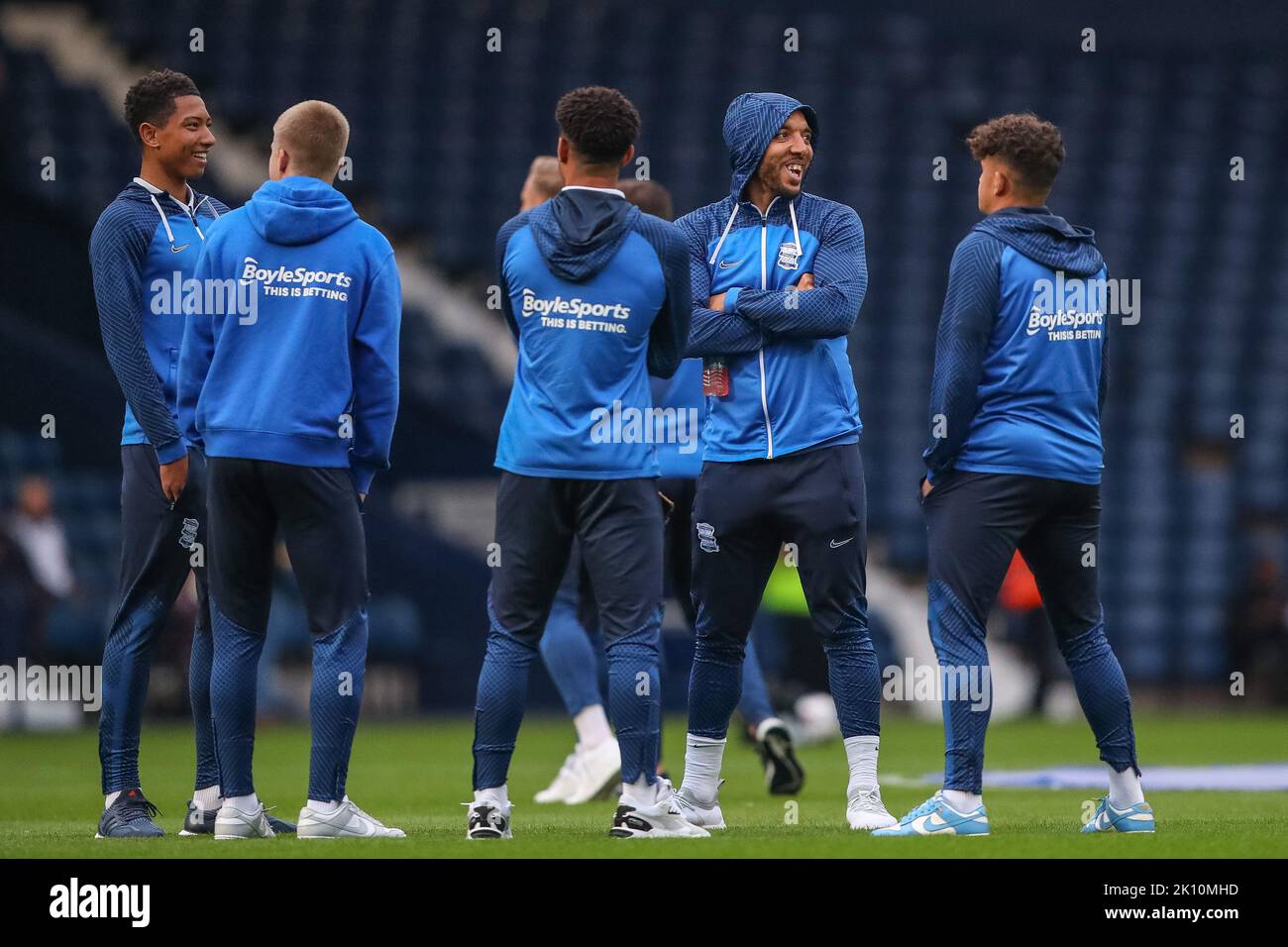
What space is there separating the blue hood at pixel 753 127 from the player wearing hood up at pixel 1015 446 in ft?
2.07

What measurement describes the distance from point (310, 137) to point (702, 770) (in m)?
2.23

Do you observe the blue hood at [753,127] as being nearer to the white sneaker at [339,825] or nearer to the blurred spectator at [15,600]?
the white sneaker at [339,825]

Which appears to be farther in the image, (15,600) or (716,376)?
(15,600)

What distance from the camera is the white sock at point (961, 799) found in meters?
5.38

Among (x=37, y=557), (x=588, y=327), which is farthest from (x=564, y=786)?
(x=37, y=557)

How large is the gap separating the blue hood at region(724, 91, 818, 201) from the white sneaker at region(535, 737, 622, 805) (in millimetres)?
2309

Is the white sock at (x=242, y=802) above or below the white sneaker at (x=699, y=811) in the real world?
above

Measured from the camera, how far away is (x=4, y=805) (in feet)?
24.4

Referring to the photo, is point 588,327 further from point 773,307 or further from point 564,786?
point 564,786

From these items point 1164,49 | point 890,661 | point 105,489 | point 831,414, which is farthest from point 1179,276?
point 831,414

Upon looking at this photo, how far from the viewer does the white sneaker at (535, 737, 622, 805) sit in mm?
7289

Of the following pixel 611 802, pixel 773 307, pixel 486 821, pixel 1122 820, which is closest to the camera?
pixel 486 821

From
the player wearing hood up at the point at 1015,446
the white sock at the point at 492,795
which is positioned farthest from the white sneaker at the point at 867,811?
the white sock at the point at 492,795

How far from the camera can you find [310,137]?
539cm
